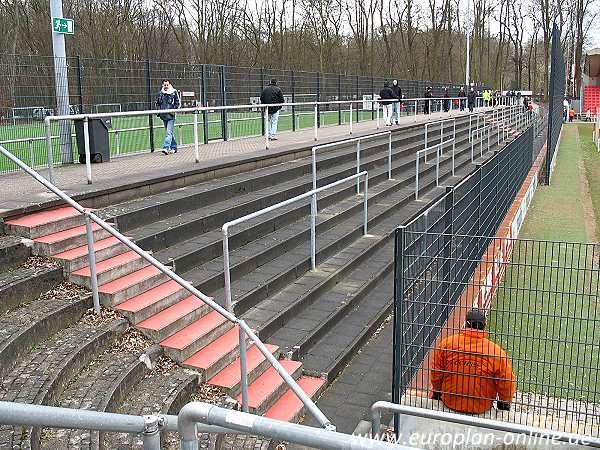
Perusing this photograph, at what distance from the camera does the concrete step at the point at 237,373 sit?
4988 millimetres

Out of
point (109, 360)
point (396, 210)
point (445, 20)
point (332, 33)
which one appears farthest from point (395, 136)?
point (445, 20)

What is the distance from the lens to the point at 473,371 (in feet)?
14.5

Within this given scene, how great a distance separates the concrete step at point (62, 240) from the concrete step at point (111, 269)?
0.31 m

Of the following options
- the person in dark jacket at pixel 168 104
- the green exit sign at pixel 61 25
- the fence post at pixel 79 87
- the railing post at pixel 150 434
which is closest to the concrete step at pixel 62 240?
the green exit sign at pixel 61 25

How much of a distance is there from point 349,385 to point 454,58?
62.7 meters

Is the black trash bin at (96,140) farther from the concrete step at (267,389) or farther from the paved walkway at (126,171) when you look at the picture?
the concrete step at (267,389)

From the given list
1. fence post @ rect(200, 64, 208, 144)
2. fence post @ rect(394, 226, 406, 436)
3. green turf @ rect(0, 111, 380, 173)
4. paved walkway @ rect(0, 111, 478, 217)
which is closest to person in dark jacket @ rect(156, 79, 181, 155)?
paved walkway @ rect(0, 111, 478, 217)

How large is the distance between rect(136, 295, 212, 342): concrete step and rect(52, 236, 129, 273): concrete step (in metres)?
0.84

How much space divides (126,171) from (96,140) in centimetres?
173

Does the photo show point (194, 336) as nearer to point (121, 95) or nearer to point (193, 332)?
point (193, 332)

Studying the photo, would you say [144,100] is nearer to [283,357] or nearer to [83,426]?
[283,357]

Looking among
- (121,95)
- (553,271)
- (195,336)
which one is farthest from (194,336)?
(121,95)

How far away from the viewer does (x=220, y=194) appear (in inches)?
327

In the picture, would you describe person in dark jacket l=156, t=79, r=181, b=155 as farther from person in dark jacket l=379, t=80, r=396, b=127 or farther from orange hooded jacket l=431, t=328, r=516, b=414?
person in dark jacket l=379, t=80, r=396, b=127
